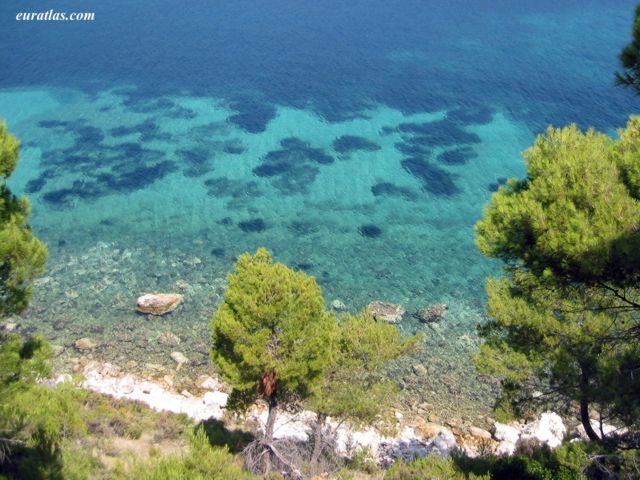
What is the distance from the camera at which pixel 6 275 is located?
39.8 feet

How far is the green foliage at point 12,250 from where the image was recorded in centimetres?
1189

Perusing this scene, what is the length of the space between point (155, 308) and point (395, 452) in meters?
14.9

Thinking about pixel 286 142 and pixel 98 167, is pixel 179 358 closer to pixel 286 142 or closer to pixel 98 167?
pixel 98 167

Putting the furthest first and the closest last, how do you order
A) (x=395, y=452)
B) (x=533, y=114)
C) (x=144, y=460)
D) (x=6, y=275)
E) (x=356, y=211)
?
(x=533, y=114)
(x=356, y=211)
(x=395, y=452)
(x=144, y=460)
(x=6, y=275)

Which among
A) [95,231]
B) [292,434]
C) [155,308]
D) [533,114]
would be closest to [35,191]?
[95,231]

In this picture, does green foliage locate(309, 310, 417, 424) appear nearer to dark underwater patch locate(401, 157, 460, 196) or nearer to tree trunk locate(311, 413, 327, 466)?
tree trunk locate(311, 413, 327, 466)

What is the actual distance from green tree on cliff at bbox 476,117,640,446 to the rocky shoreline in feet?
20.7

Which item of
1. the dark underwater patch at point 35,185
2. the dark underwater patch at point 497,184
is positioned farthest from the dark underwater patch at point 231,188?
the dark underwater patch at point 497,184

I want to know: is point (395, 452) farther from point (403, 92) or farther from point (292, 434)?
point (403, 92)

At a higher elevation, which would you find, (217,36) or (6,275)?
(6,275)

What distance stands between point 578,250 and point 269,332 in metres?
8.26

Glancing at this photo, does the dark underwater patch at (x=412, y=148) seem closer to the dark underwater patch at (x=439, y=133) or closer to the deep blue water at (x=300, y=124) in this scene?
the deep blue water at (x=300, y=124)

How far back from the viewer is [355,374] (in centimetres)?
1831

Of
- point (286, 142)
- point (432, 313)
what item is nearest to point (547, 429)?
point (432, 313)
